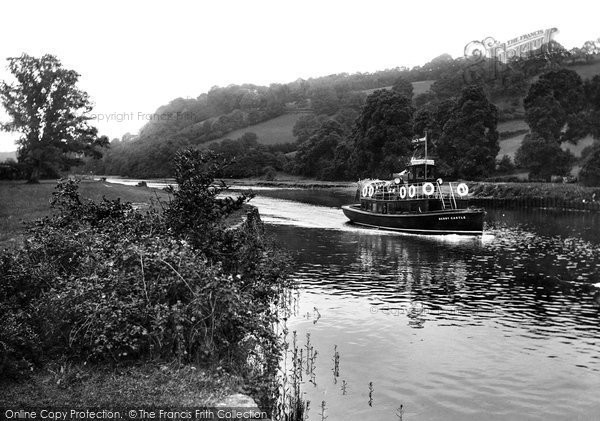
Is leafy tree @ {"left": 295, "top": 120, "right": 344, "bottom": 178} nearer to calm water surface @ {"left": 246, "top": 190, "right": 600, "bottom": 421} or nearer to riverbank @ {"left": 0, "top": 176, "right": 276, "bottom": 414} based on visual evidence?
calm water surface @ {"left": 246, "top": 190, "right": 600, "bottom": 421}

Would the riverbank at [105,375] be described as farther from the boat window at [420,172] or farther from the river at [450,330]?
the boat window at [420,172]

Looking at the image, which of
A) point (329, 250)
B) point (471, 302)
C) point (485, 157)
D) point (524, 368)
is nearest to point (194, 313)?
point (524, 368)

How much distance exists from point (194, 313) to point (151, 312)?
997 mm

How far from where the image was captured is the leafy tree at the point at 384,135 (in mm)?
126875

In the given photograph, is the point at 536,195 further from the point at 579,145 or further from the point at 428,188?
the point at 579,145

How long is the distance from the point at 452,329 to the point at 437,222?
31.5 meters

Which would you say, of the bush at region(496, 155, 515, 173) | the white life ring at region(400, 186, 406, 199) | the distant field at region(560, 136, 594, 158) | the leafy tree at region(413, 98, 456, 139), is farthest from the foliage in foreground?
the leafy tree at region(413, 98, 456, 139)

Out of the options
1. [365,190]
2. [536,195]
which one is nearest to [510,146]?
[536,195]

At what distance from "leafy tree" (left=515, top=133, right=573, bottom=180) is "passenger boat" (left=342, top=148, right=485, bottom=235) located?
45.5 meters

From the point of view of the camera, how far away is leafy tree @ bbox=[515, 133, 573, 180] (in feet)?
→ 307

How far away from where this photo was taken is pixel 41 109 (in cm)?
6119

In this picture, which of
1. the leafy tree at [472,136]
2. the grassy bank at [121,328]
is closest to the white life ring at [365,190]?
the grassy bank at [121,328]

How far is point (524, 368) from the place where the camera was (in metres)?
16.5

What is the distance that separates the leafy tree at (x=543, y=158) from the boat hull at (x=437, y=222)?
2060 inches
